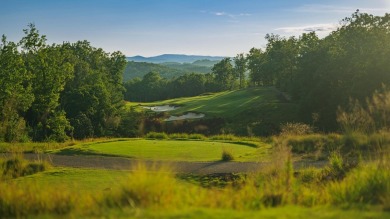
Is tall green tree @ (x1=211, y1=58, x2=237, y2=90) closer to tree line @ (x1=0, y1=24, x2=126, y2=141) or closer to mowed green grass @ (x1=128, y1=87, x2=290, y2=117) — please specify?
mowed green grass @ (x1=128, y1=87, x2=290, y2=117)

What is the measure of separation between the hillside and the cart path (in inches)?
1078

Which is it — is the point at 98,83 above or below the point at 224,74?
below

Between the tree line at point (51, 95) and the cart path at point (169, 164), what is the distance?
1559 centimetres

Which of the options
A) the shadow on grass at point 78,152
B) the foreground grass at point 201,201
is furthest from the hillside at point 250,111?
the foreground grass at point 201,201

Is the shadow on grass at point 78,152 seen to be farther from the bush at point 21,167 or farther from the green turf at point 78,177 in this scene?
the bush at point 21,167

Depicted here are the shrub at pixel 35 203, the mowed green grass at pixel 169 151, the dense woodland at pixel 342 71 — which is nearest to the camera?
the shrub at pixel 35 203

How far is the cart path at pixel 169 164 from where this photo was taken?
16.2 metres

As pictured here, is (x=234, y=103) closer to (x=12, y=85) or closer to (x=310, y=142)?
(x=12, y=85)

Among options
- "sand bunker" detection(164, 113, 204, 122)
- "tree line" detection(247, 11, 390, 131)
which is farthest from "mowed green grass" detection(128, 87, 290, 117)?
"tree line" detection(247, 11, 390, 131)

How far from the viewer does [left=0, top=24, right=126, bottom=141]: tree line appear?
40844 millimetres

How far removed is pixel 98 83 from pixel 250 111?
22455 mm

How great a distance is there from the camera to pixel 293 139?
69.3 ft

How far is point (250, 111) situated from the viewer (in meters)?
59.5

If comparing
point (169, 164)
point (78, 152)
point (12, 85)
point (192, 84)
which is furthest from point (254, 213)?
point (192, 84)
